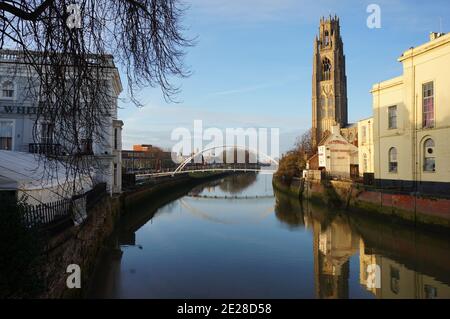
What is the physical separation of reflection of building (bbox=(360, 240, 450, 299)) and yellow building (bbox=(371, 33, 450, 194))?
806 centimetres

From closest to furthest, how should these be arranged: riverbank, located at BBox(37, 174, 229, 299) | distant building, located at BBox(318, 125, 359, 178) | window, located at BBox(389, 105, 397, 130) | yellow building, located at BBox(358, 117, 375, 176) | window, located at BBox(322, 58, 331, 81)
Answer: riverbank, located at BBox(37, 174, 229, 299) < window, located at BBox(389, 105, 397, 130) < yellow building, located at BBox(358, 117, 375, 176) < distant building, located at BBox(318, 125, 359, 178) < window, located at BBox(322, 58, 331, 81)

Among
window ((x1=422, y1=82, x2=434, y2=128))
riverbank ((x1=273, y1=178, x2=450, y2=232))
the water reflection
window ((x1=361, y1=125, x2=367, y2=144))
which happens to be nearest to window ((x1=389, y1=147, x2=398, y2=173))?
riverbank ((x1=273, y1=178, x2=450, y2=232))

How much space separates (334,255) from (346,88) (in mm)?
75188

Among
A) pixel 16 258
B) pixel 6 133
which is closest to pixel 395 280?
pixel 16 258

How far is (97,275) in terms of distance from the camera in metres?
11.7

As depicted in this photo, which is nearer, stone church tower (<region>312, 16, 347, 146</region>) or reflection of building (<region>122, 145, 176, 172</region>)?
stone church tower (<region>312, 16, 347, 146</region>)

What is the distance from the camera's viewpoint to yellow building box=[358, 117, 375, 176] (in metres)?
35.8

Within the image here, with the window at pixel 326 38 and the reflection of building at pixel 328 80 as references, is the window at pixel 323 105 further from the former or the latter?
the window at pixel 326 38

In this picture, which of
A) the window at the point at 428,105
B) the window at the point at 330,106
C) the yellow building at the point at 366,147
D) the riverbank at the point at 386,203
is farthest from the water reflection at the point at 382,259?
the window at the point at 330,106

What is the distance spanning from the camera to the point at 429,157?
789 inches

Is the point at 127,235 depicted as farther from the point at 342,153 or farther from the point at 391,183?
the point at 342,153

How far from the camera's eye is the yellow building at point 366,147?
35.8 m

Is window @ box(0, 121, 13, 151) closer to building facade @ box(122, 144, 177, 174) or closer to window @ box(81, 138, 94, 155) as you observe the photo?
window @ box(81, 138, 94, 155)
